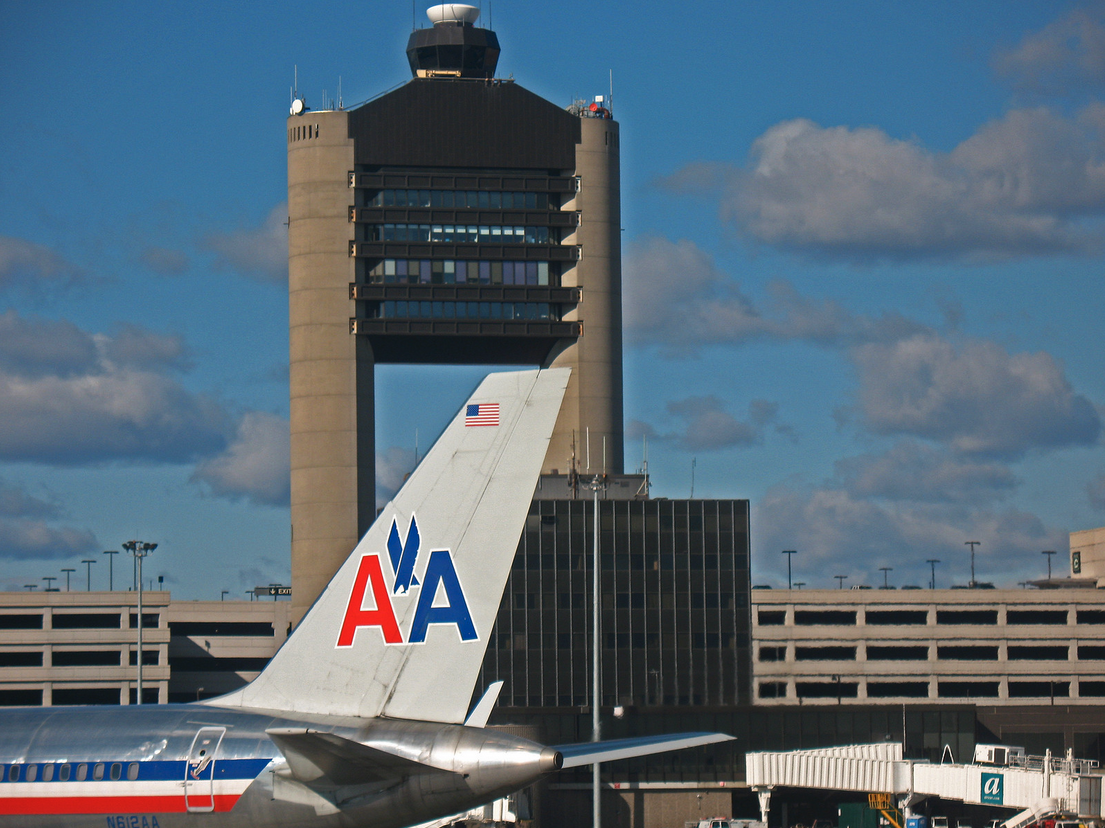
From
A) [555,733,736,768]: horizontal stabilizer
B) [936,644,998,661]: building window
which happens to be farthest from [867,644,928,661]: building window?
[555,733,736,768]: horizontal stabilizer

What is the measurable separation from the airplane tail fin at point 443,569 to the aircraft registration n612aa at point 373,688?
28 mm

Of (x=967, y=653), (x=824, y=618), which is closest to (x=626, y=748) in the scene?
(x=824, y=618)

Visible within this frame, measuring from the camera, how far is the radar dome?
191 metres

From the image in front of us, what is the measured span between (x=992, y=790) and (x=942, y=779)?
142 inches

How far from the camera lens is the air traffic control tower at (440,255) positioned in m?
176

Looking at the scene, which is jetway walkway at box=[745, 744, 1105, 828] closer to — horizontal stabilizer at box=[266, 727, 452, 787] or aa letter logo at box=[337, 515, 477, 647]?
aa letter logo at box=[337, 515, 477, 647]

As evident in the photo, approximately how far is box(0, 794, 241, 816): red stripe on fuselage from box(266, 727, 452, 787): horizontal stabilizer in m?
2.97

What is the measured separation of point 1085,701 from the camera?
16788 cm

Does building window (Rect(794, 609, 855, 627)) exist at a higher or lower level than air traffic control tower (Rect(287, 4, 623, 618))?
lower

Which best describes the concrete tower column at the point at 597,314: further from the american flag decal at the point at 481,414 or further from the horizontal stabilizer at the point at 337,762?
the horizontal stabilizer at the point at 337,762

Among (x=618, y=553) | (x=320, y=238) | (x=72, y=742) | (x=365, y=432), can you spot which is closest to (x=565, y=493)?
(x=618, y=553)

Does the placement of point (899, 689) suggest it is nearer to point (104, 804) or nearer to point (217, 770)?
point (104, 804)

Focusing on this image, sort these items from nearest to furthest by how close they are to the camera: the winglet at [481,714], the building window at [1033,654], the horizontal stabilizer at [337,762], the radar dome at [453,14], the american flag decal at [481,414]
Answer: the horizontal stabilizer at [337,762] → the winglet at [481,714] → the american flag decal at [481,414] → the building window at [1033,654] → the radar dome at [453,14]

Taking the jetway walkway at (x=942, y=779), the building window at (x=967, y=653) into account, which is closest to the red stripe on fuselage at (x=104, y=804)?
the jetway walkway at (x=942, y=779)
